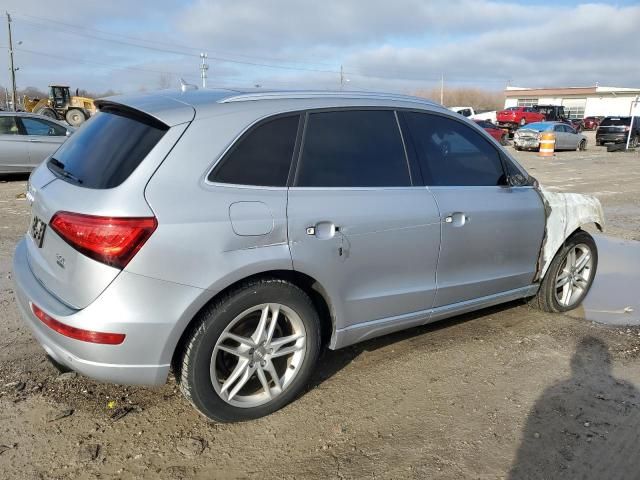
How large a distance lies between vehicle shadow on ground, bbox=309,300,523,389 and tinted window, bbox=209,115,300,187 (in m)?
1.42

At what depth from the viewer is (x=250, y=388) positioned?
3.08 metres

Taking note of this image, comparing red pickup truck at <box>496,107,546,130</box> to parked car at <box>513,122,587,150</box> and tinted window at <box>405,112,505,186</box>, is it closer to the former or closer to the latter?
parked car at <box>513,122,587,150</box>

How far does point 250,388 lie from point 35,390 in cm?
132

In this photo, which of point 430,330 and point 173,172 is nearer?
point 173,172

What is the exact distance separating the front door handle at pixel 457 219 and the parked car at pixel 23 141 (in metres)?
10.1

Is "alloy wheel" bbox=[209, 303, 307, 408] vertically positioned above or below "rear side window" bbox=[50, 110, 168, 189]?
below

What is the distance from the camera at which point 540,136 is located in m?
25.0

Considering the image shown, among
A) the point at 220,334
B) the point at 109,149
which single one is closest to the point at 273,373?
the point at 220,334

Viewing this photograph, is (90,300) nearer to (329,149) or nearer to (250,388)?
(250,388)

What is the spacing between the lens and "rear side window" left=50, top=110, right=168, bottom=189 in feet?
8.54

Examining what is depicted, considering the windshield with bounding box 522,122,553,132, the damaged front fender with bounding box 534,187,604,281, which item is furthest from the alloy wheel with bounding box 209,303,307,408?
the windshield with bounding box 522,122,553,132

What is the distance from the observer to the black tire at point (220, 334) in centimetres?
266

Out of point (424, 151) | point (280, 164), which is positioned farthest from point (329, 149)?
point (424, 151)

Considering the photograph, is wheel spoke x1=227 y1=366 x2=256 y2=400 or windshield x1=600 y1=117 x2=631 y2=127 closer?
wheel spoke x1=227 y1=366 x2=256 y2=400
